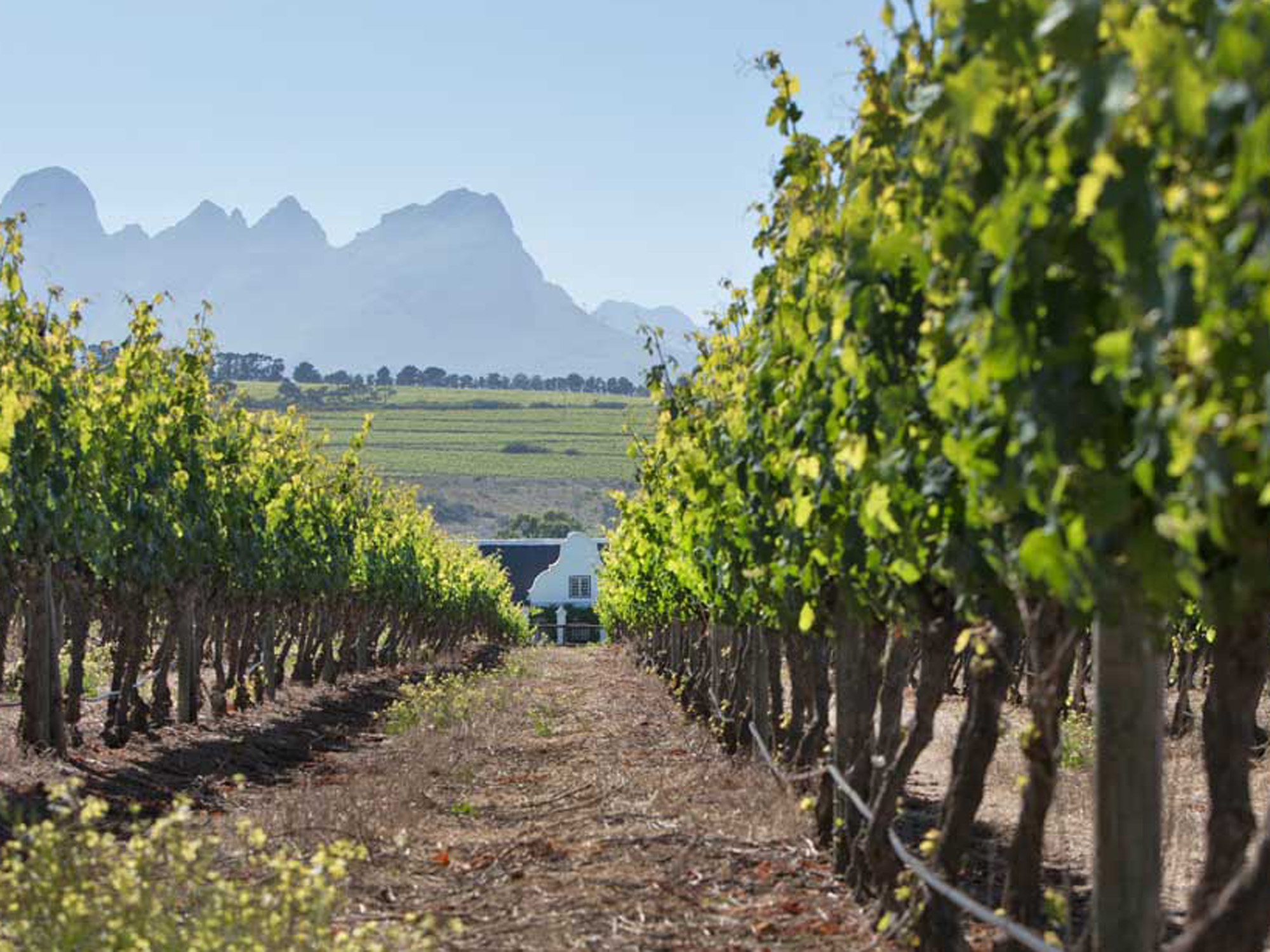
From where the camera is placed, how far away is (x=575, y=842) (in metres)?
11.1

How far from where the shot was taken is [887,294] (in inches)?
267

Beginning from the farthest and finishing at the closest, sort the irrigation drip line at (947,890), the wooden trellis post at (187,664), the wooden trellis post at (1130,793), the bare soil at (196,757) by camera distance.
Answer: the wooden trellis post at (187,664)
the bare soil at (196,757)
the irrigation drip line at (947,890)
the wooden trellis post at (1130,793)

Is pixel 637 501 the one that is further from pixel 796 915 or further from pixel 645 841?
pixel 796 915

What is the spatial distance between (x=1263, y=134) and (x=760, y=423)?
23.8 feet

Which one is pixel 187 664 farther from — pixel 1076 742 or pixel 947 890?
pixel 947 890

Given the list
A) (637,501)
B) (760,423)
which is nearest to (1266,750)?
(637,501)

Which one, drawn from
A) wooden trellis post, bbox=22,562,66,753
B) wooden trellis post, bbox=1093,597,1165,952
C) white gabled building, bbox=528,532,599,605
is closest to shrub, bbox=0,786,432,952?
wooden trellis post, bbox=1093,597,1165,952

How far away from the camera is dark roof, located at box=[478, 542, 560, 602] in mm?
A: 108250

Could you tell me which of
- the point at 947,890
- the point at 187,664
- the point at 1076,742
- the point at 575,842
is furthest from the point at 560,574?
the point at 947,890

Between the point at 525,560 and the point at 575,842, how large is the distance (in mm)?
99447

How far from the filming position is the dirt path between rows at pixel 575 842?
8.41 meters

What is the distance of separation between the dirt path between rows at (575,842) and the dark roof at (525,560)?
88.8 meters

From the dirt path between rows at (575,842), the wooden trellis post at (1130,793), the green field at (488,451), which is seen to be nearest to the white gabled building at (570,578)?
the green field at (488,451)

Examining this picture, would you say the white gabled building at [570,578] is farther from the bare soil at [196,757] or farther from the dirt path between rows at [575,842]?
the dirt path between rows at [575,842]
